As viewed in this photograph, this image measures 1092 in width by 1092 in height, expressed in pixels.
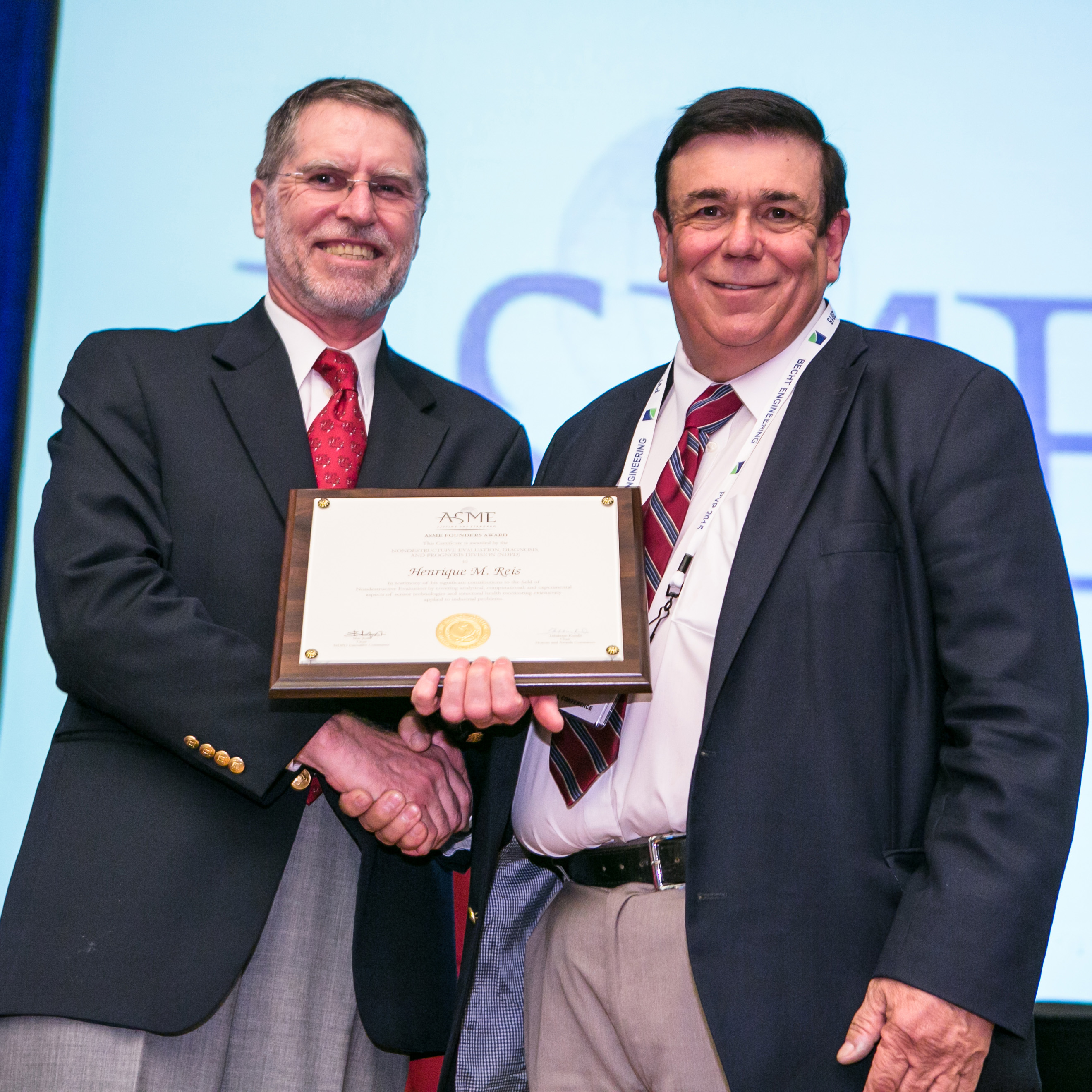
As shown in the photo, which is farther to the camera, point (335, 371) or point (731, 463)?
point (335, 371)

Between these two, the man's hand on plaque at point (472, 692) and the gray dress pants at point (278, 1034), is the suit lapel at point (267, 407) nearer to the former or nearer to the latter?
the man's hand on plaque at point (472, 692)

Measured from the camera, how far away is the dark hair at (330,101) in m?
2.38

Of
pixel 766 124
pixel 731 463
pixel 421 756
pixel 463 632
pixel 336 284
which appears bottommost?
pixel 421 756

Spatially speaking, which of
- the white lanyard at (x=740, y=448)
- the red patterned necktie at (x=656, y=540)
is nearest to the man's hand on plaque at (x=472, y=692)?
the red patterned necktie at (x=656, y=540)

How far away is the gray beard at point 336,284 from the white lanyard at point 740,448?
0.56 meters

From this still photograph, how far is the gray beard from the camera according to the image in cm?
229

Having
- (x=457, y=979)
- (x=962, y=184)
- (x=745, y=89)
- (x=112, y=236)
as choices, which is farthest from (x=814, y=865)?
(x=112, y=236)

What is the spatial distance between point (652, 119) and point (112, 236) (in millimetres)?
1461

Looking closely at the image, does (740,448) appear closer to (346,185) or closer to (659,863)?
(659,863)

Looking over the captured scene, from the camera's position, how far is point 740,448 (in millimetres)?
2109

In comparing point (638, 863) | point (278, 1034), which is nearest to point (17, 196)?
point (278, 1034)

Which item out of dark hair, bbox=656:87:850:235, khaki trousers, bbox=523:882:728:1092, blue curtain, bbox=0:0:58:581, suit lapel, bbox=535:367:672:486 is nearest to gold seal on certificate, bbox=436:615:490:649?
khaki trousers, bbox=523:882:728:1092

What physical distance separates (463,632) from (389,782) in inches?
13.5

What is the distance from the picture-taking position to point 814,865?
1729 millimetres
